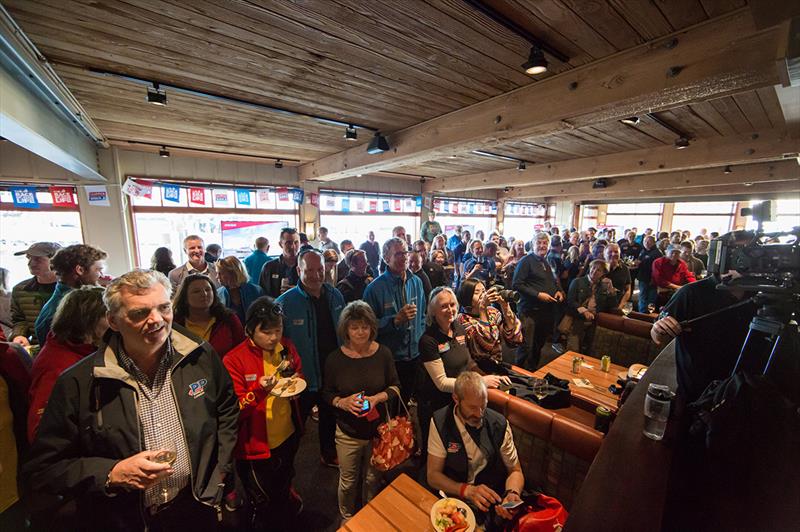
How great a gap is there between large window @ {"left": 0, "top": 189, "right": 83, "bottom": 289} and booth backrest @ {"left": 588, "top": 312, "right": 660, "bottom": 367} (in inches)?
326

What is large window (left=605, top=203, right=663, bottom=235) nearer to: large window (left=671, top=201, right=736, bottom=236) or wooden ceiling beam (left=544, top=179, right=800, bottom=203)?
large window (left=671, top=201, right=736, bottom=236)

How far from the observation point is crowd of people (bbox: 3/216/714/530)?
4.20ft

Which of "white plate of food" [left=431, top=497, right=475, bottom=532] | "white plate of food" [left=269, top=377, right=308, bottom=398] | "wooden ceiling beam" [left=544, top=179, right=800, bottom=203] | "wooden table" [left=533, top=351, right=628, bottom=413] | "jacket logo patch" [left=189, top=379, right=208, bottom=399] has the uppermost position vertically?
"wooden ceiling beam" [left=544, top=179, right=800, bottom=203]

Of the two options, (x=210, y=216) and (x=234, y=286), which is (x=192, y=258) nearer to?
(x=234, y=286)

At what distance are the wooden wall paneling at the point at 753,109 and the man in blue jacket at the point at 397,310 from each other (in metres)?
3.66

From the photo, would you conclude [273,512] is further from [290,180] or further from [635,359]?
[290,180]

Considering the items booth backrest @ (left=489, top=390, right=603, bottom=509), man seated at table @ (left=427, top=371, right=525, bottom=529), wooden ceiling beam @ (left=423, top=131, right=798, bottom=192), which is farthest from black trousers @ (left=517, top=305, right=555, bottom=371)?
wooden ceiling beam @ (left=423, top=131, right=798, bottom=192)

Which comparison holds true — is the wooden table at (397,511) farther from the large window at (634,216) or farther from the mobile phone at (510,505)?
the large window at (634,216)

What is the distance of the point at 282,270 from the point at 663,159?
6.16 m

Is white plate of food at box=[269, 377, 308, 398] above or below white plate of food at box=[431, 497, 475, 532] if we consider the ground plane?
above

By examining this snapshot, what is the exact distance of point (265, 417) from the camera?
1865 millimetres

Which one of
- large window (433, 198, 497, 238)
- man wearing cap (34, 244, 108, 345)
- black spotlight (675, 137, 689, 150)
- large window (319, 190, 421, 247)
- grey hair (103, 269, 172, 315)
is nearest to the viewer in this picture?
grey hair (103, 269, 172, 315)

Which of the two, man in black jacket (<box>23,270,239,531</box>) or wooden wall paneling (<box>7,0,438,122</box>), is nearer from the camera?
man in black jacket (<box>23,270,239,531</box>)

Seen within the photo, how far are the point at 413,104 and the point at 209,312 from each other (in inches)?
107
